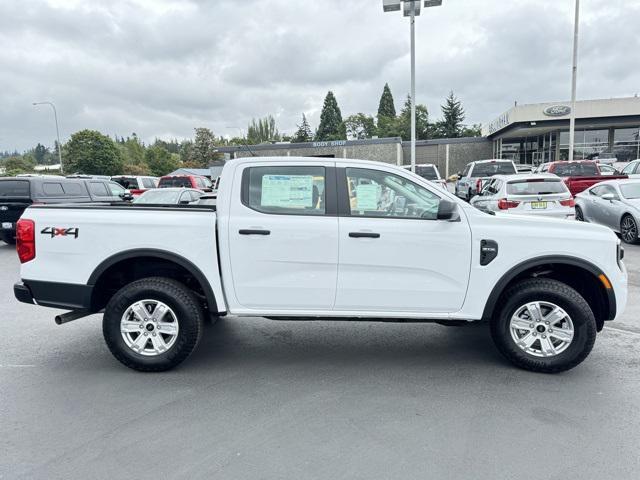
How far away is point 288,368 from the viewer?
173 inches

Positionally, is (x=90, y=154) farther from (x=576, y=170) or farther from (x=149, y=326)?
(x=149, y=326)

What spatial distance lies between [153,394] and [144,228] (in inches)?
56.7

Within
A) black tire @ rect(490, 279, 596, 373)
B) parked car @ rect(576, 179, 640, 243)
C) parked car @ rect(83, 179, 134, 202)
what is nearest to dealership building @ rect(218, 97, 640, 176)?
parked car @ rect(83, 179, 134, 202)

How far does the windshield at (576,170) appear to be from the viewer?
16125 mm

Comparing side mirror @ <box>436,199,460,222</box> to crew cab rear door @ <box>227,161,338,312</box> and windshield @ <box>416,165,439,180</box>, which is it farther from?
windshield @ <box>416,165,439,180</box>

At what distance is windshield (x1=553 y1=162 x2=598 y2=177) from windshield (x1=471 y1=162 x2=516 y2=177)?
2.72 meters

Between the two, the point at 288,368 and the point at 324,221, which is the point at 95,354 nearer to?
the point at 288,368

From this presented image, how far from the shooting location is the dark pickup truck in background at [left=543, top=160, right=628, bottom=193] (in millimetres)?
14938

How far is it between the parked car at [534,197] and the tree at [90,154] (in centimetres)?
6067

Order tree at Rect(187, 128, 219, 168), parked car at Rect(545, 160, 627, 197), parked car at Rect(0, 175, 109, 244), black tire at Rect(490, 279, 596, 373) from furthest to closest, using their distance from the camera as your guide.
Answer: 1. tree at Rect(187, 128, 219, 168)
2. parked car at Rect(545, 160, 627, 197)
3. parked car at Rect(0, 175, 109, 244)
4. black tire at Rect(490, 279, 596, 373)

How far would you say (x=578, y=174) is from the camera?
16219 millimetres

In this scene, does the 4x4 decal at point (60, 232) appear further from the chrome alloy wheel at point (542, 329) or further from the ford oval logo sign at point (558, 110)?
the ford oval logo sign at point (558, 110)

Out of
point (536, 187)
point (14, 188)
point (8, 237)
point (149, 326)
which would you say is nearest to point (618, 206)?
point (536, 187)

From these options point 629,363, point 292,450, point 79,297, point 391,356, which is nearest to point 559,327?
point 629,363
